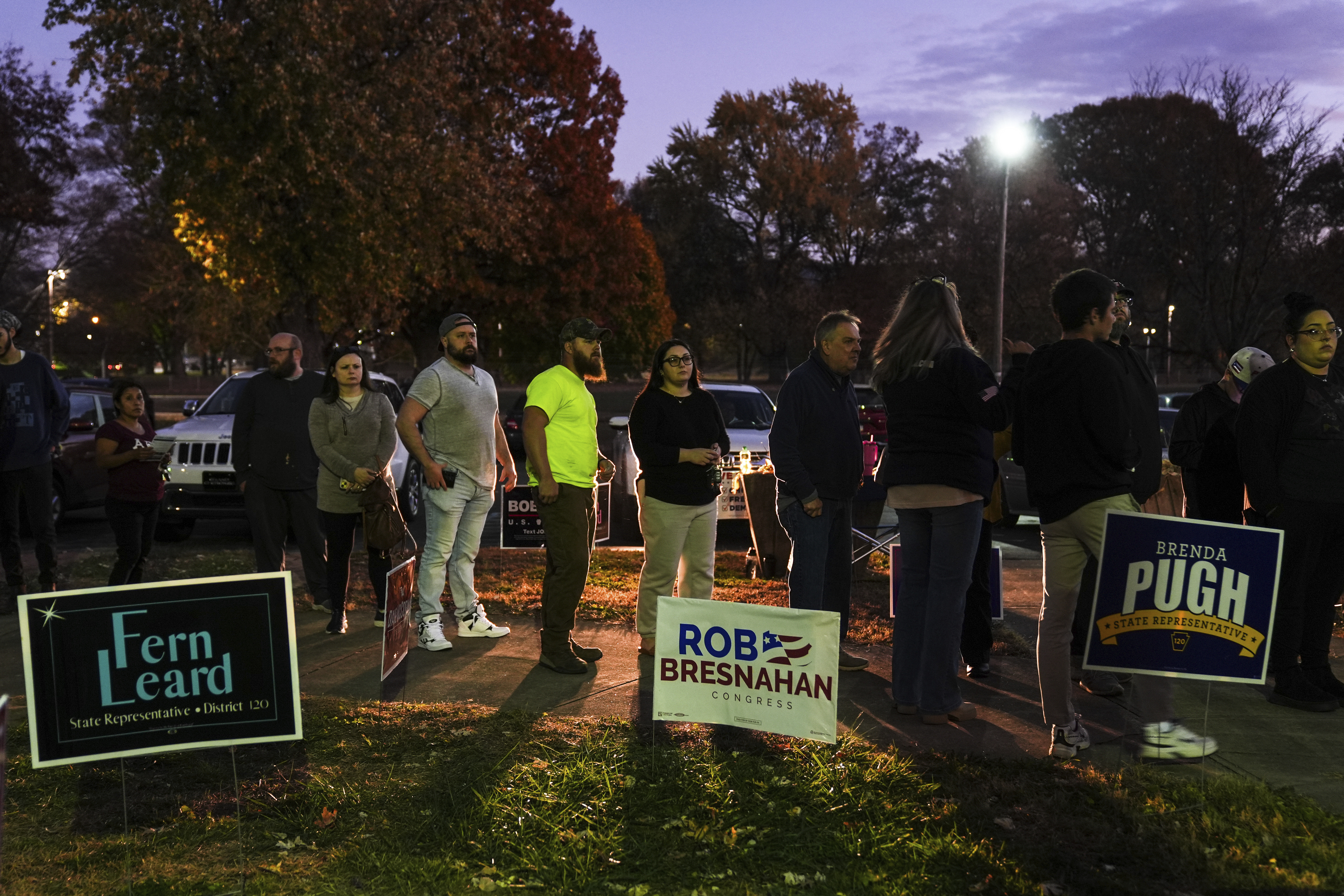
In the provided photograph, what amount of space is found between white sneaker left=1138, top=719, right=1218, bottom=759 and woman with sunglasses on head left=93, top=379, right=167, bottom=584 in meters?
6.39

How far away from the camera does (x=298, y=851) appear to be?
3.99m

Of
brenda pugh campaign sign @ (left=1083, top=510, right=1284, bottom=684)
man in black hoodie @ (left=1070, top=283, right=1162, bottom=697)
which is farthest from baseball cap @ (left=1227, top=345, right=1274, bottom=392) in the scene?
brenda pugh campaign sign @ (left=1083, top=510, right=1284, bottom=684)

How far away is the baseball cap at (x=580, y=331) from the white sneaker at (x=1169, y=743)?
3.39 meters

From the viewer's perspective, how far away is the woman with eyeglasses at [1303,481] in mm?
5738

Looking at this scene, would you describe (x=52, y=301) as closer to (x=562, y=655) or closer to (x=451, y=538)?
(x=451, y=538)

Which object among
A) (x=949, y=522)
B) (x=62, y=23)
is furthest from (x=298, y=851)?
(x=62, y=23)

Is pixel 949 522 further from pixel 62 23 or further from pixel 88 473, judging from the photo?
pixel 62 23

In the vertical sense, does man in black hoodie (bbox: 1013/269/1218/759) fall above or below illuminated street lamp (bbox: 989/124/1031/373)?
below

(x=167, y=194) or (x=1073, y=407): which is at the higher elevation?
(x=167, y=194)

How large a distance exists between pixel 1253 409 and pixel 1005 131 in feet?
69.4

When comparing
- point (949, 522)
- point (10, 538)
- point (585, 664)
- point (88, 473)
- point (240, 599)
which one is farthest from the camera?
point (88, 473)

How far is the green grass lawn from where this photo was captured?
12.3 ft

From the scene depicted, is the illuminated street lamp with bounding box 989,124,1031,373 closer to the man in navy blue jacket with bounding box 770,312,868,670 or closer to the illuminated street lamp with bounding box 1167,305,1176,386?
the illuminated street lamp with bounding box 1167,305,1176,386

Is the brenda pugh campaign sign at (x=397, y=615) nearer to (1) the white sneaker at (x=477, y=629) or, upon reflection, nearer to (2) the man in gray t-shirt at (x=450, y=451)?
(2) the man in gray t-shirt at (x=450, y=451)
